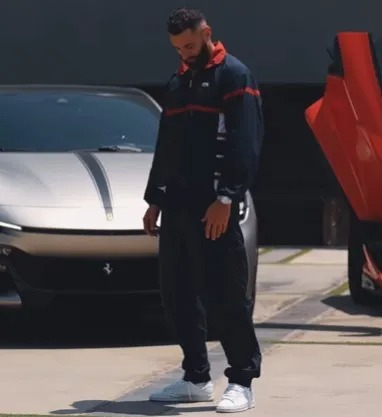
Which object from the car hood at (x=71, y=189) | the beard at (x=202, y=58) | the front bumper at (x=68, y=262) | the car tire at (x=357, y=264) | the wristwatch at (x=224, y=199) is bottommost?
the car tire at (x=357, y=264)

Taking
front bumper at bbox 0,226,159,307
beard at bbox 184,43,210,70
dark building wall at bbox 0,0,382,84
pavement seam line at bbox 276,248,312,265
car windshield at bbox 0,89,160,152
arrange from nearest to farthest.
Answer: beard at bbox 184,43,210,70 < front bumper at bbox 0,226,159,307 < car windshield at bbox 0,89,160,152 < pavement seam line at bbox 276,248,312,265 < dark building wall at bbox 0,0,382,84

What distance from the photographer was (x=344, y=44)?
855 centimetres

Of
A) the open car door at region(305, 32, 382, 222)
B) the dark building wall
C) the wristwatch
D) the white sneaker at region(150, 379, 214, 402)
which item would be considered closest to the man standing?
the wristwatch

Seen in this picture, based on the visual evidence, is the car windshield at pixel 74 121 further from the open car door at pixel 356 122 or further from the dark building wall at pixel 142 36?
the dark building wall at pixel 142 36

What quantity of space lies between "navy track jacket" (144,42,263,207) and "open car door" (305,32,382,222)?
8.57 feet

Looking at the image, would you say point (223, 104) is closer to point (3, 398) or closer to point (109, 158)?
point (3, 398)

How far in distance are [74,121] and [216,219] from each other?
2.97 m

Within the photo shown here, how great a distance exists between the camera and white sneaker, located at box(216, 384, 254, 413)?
5.83m

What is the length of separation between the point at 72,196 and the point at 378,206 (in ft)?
6.66

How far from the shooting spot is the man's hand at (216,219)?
5.75 m

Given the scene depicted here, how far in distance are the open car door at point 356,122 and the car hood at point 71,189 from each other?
128 centimetres

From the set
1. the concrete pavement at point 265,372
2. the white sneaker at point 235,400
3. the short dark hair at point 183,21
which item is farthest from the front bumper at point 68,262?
the short dark hair at point 183,21

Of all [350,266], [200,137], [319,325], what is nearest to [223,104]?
[200,137]

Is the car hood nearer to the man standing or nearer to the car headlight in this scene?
the car headlight
